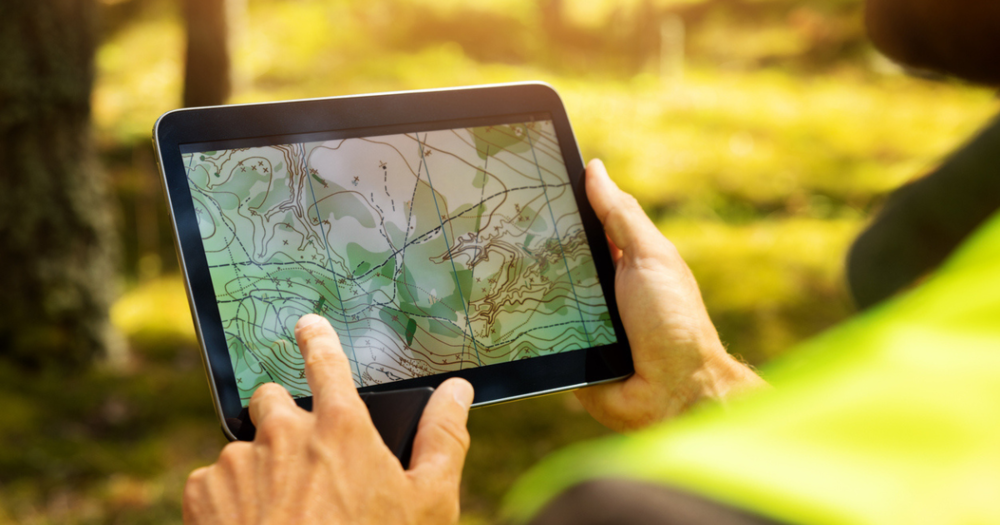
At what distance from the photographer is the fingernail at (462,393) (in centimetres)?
113

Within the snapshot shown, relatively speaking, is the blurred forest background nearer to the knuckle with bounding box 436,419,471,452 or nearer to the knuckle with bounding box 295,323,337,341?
the knuckle with bounding box 436,419,471,452

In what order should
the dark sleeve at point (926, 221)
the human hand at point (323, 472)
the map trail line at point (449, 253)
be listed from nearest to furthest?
the human hand at point (323, 472)
the map trail line at point (449, 253)
the dark sleeve at point (926, 221)

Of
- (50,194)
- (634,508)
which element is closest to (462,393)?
(634,508)

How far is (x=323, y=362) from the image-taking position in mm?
1006

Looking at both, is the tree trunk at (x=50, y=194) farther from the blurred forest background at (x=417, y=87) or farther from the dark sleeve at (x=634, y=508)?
the dark sleeve at (x=634, y=508)

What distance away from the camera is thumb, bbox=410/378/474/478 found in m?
0.97

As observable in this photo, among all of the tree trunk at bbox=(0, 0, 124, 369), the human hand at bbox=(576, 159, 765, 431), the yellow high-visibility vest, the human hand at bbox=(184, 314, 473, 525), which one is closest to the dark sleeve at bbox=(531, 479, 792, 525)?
the yellow high-visibility vest

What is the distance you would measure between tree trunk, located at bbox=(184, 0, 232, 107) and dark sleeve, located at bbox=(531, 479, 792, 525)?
15.4 ft

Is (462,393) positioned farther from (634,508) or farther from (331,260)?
(634,508)

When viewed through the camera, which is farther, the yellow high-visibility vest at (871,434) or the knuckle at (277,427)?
the knuckle at (277,427)

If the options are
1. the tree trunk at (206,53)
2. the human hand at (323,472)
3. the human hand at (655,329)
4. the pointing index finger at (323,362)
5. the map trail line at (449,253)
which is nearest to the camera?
the human hand at (323,472)

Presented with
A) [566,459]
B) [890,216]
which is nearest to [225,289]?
[566,459]

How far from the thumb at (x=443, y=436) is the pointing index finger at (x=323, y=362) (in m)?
0.14

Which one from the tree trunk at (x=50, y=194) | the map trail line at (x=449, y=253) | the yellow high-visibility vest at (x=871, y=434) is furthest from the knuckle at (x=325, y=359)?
the tree trunk at (x=50, y=194)
